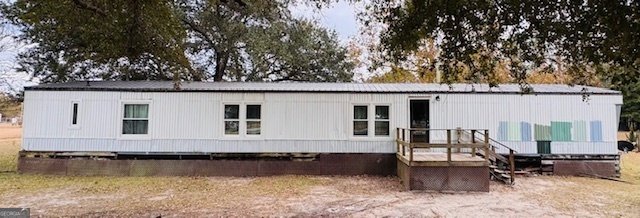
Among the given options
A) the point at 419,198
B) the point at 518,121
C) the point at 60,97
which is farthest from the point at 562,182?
the point at 60,97

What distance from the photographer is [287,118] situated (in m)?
10.7

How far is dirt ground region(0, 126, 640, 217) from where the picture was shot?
6.58 meters

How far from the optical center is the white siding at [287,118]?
10.5 meters

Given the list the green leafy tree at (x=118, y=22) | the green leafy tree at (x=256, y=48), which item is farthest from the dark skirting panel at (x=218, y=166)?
the green leafy tree at (x=256, y=48)

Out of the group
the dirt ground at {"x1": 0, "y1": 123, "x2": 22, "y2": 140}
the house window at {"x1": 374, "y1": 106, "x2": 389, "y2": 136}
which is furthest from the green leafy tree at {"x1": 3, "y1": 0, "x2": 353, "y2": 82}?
the dirt ground at {"x1": 0, "y1": 123, "x2": 22, "y2": 140}

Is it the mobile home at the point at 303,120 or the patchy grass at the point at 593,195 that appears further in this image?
the mobile home at the point at 303,120

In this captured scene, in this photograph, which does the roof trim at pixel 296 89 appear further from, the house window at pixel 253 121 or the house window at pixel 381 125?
the house window at pixel 381 125

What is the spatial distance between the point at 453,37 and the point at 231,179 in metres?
7.04

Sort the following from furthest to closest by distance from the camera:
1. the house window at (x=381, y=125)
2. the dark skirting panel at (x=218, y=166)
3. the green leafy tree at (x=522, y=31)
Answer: the house window at (x=381, y=125) < the dark skirting panel at (x=218, y=166) < the green leafy tree at (x=522, y=31)

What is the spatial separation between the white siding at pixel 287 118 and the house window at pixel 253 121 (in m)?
0.20

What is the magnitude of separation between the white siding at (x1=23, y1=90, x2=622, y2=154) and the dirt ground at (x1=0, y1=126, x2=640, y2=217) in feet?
3.41

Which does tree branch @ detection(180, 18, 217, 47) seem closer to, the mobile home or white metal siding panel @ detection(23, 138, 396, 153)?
the mobile home

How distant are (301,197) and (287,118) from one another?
337 cm

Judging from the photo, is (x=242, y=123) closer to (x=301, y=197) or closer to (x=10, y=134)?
(x=301, y=197)
